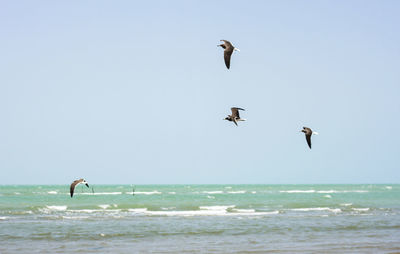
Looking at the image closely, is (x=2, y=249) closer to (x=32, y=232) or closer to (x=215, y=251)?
(x=32, y=232)

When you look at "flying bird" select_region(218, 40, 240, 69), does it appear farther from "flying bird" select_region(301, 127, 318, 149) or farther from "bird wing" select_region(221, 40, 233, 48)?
"flying bird" select_region(301, 127, 318, 149)

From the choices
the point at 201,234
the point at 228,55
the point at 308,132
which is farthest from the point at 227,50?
the point at 201,234

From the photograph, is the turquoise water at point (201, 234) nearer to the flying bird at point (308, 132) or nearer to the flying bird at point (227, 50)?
the flying bird at point (308, 132)

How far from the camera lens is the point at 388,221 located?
79.7 feet

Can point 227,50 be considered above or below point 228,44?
below

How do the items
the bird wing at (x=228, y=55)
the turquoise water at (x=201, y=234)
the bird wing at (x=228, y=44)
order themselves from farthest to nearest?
1. the turquoise water at (x=201, y=234)
2. the bird wing at (x=228, y=44)
3. the bird wing at (x=228, y=55)

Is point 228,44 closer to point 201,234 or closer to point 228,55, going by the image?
point 228,55

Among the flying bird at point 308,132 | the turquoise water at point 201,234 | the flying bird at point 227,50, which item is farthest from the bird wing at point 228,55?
the turquoise water at point 201,234

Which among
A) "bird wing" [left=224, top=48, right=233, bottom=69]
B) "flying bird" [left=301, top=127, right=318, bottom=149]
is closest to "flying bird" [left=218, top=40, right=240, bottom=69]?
"bird wing" [left=224, top=48, right=233, bottom=69]

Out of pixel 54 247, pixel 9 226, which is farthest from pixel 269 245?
pixel 9 226

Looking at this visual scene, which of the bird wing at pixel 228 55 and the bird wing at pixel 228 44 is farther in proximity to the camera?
the bird wing at pixel 228 44

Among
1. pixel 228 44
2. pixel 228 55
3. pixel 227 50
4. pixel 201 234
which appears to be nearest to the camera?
pixel 228 55

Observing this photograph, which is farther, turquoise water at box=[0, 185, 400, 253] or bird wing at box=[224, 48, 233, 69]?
turquoise water at box=[0, 185, 400, 253]

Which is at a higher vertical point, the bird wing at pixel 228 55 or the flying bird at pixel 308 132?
the bird wing at pixel 228 55
